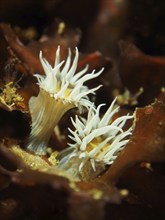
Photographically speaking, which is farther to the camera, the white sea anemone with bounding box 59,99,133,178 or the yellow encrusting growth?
the yellow encrusting growth

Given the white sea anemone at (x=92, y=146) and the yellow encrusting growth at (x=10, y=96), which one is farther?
the yellow encrusting growth at (x=10, y=96)

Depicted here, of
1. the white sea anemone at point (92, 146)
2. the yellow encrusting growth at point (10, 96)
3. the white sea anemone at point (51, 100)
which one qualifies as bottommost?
the white sea anemone at point (92, 146)

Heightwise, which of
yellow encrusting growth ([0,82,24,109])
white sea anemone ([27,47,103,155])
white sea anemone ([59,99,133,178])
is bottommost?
white sea anemone ([59,99,133,178])

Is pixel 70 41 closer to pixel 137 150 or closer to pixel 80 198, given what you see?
pixel 137 150

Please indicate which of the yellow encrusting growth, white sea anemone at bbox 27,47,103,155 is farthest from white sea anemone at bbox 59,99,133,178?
the yellow encrusting growth

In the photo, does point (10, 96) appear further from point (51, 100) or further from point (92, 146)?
point (92, 146)

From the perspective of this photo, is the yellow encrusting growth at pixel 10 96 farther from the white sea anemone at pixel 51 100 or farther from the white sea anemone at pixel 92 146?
the white sea anemone at pixel 92 146

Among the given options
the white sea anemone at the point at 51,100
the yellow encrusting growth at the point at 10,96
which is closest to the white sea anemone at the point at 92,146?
the white sea anemone at the point at 51,100

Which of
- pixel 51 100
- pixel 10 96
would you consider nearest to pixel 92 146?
pixel 51 100

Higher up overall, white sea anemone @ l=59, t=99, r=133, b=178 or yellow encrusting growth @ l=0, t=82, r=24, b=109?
yellow encrusting growth @ l=0, t=82, r=24, b=109

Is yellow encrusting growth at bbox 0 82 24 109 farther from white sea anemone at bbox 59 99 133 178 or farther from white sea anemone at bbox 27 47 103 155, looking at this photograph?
white sea anemone at bbox 59 99 133 178
